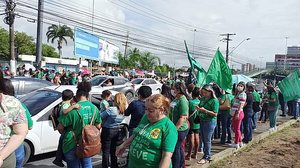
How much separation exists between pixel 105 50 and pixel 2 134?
3621cm

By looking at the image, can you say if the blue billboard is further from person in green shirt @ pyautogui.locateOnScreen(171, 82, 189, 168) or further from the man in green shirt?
the man in green shirt

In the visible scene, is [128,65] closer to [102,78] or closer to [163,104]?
[102,78]

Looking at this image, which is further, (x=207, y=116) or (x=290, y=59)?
(x=290, y=59)

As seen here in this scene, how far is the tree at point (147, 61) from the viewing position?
241 ft

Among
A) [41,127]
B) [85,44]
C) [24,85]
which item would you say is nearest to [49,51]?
[85,44]

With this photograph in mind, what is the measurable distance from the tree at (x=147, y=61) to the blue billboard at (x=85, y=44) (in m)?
43.0

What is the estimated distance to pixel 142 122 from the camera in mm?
3504

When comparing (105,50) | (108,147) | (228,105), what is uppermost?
(105,50)

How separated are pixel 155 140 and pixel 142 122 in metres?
0.37

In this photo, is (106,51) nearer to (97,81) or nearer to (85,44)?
(85,44)

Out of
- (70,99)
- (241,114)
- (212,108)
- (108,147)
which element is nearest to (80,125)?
(70,99)

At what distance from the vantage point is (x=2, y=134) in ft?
9.53

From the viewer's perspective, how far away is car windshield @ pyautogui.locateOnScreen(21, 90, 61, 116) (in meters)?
6.88

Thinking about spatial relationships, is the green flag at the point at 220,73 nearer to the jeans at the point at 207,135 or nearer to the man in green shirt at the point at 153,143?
the jeans at the point at 207,135
